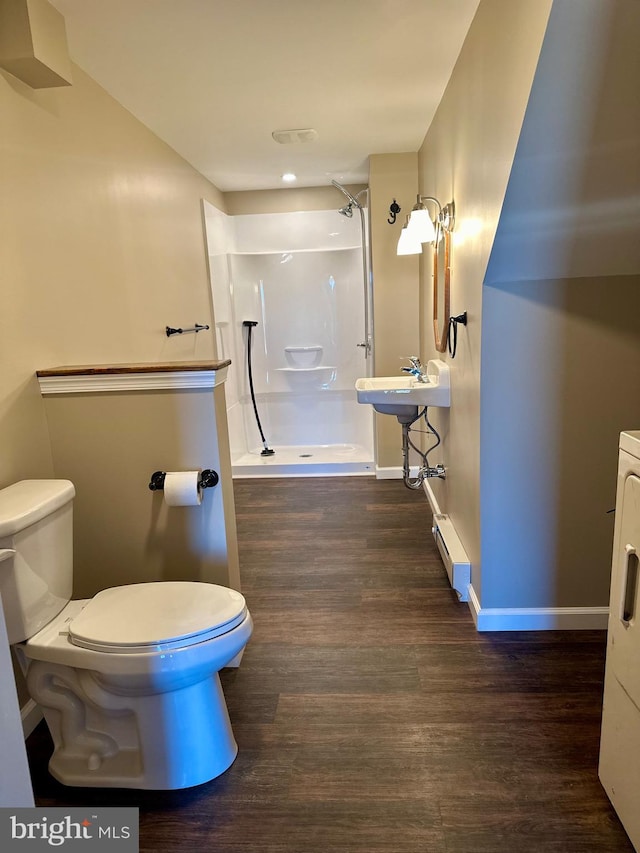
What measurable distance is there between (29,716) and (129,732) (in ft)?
1.55

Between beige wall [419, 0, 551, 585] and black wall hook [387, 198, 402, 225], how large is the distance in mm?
491

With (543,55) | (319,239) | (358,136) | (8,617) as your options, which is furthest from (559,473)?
(319,239)

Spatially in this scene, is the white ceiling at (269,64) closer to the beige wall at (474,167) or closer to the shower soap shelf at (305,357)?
the beige wall at (474,167)

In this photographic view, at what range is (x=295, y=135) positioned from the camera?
3152mm

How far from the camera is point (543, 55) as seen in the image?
1.40 m

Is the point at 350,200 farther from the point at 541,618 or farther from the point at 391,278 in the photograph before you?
the point at 541,618

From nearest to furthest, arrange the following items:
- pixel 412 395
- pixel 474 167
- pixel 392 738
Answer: pixel 392 738, pixel 474 167, pixel 412 395

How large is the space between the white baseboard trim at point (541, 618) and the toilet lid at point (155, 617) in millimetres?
1113

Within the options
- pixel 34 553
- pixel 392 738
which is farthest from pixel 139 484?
pixel 392 738

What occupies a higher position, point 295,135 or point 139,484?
point 295,135

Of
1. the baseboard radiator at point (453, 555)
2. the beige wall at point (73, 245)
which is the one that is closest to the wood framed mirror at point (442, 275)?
Result: the baseboard radiator at point (453, 555)

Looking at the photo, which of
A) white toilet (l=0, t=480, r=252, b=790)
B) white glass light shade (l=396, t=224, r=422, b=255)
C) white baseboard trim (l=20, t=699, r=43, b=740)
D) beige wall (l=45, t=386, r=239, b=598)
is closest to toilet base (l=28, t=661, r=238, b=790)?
white toilet (l=0, t=480, r=252, b=790)

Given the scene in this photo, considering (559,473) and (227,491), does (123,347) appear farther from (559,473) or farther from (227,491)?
(559,473)

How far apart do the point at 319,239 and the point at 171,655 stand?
3.93 metres
